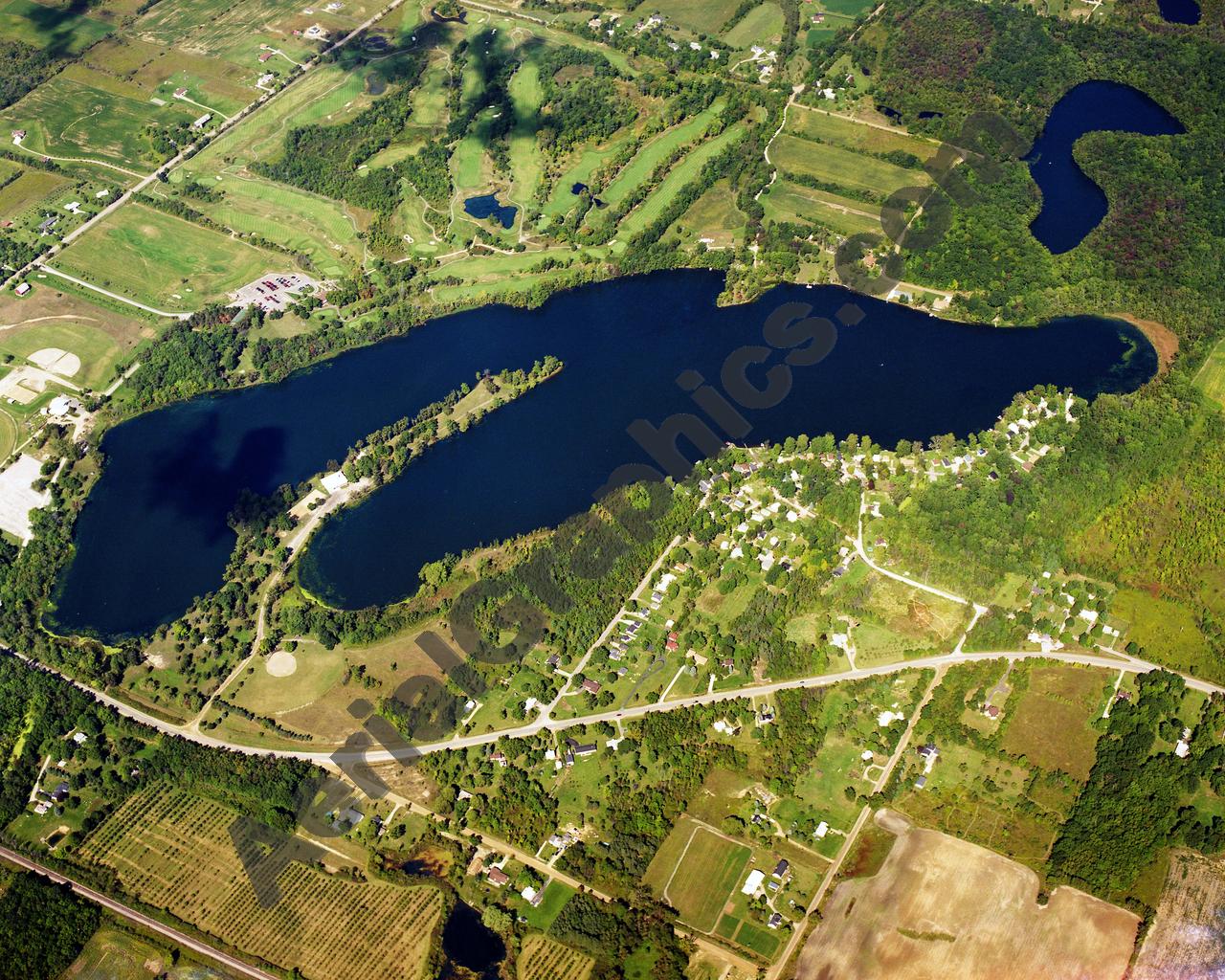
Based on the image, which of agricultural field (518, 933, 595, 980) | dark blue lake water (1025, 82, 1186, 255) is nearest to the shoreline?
dark blue lake water (1025, 82, 1186, 255)

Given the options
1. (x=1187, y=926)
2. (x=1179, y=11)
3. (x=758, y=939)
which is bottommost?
(x=758, y=939)

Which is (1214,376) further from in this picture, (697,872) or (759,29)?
(759,29)

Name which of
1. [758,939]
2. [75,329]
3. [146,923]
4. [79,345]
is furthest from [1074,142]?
[146,923]

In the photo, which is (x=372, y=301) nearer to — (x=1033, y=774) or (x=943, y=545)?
(x=943, y=545)

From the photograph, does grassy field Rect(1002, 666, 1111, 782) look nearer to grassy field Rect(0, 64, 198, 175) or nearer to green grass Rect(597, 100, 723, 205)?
green grass Rect(597, 100, 723, 205)

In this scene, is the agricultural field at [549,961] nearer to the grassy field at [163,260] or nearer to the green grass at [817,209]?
the grassy field at [163,260]

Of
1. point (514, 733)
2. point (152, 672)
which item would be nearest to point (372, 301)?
point (152, 672)
